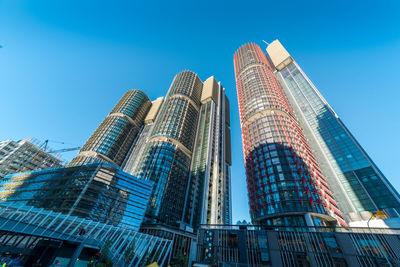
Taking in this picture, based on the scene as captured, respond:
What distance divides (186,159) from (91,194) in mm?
52693

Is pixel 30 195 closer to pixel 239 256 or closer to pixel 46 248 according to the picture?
pixel 46 248

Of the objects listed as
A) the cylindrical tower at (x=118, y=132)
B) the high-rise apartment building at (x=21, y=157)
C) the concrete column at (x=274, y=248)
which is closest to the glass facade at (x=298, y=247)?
the concrete column at (x=274, y=248)

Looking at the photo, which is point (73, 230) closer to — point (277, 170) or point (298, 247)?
point (298, 247)

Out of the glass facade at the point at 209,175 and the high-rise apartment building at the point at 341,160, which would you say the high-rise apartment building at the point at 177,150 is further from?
the high-rise apartment building at the point at 341,160

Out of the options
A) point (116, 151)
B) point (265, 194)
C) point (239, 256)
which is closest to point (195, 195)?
point (265, 194)

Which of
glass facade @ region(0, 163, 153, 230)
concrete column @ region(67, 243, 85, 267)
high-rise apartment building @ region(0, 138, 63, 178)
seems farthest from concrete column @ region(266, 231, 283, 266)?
high-rise apartment building @ region(0, 138, 63, 178)

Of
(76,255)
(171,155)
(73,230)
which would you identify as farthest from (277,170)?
(73,230)

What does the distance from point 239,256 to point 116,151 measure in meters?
107

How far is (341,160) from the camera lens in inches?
3750

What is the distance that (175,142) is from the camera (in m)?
103

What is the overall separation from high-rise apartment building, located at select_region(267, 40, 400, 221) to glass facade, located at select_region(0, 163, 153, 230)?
83.2 metres

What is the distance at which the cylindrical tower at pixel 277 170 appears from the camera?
5488 cm

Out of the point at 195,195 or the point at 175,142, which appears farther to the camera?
the point at 175,142

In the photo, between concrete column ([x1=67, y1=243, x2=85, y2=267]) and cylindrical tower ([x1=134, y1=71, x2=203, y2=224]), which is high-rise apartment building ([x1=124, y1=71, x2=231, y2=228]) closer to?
cylindrical tower ([x1=134, y1=71, x2=203, y2=224])
